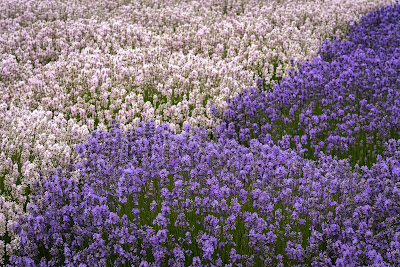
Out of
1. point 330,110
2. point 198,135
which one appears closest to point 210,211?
point 198,135

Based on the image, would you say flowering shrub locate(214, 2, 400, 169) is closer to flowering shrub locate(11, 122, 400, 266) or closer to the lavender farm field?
the lavender farm field

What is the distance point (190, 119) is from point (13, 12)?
6318mm

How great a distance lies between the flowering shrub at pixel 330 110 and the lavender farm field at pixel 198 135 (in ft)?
0.08

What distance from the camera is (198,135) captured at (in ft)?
19.2

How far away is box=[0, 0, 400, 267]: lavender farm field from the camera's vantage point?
13.7 feet

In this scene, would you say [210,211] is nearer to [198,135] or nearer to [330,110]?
[198,135]

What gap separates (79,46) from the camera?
9609 millimetres

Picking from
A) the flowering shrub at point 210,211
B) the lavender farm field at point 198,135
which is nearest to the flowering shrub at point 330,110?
the lavender farm field at point 198,135

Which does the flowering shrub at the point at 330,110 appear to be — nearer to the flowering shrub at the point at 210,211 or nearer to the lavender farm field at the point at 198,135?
the lavender farm field at the point at 198,135

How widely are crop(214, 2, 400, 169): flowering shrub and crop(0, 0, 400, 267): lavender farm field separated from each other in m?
0.03

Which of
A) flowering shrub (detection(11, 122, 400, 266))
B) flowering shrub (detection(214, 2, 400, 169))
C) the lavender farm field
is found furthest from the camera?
flowering shrub (detection(214, 2, 400, 169))

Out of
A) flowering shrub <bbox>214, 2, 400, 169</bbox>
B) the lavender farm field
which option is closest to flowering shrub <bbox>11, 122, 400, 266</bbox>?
the lavender farm field

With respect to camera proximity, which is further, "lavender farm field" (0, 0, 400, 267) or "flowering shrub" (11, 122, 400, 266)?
"lavender farm field" (0, 0, 400, 267)

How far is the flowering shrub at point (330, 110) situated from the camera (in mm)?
6203
